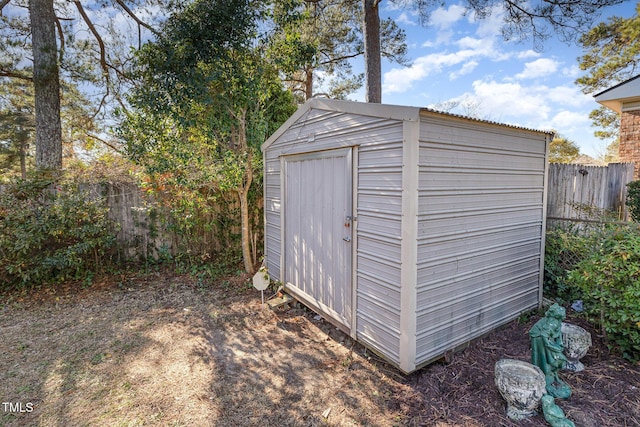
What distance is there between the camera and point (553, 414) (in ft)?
6.38

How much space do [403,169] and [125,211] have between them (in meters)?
5.08

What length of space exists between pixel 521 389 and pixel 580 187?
3660 mm

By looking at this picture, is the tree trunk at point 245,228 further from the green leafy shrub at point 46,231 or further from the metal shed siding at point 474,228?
the metal shed siding at point 474,228

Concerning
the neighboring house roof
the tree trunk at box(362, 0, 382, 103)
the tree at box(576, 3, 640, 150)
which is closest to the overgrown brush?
the neighboring house roof

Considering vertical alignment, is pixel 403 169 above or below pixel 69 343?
above

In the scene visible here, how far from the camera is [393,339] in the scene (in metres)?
2.56

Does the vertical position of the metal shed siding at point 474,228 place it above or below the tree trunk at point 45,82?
below

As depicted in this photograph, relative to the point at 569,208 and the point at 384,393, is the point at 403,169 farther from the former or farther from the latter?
the point at 569,208

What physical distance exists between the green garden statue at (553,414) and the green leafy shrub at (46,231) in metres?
5.57

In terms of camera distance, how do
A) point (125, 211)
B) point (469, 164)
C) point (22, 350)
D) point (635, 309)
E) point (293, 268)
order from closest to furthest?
point (635, 309), point (469, 164), point (22, 350), point (293, 268), point (125, 211)

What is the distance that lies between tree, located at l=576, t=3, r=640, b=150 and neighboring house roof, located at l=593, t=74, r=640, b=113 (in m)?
2.32

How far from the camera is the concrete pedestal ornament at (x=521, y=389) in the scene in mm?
2016

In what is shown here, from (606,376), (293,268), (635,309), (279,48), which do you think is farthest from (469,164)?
(279,48)

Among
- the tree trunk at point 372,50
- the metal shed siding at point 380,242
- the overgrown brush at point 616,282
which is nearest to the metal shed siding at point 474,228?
the metal shed siding at point 380,242
